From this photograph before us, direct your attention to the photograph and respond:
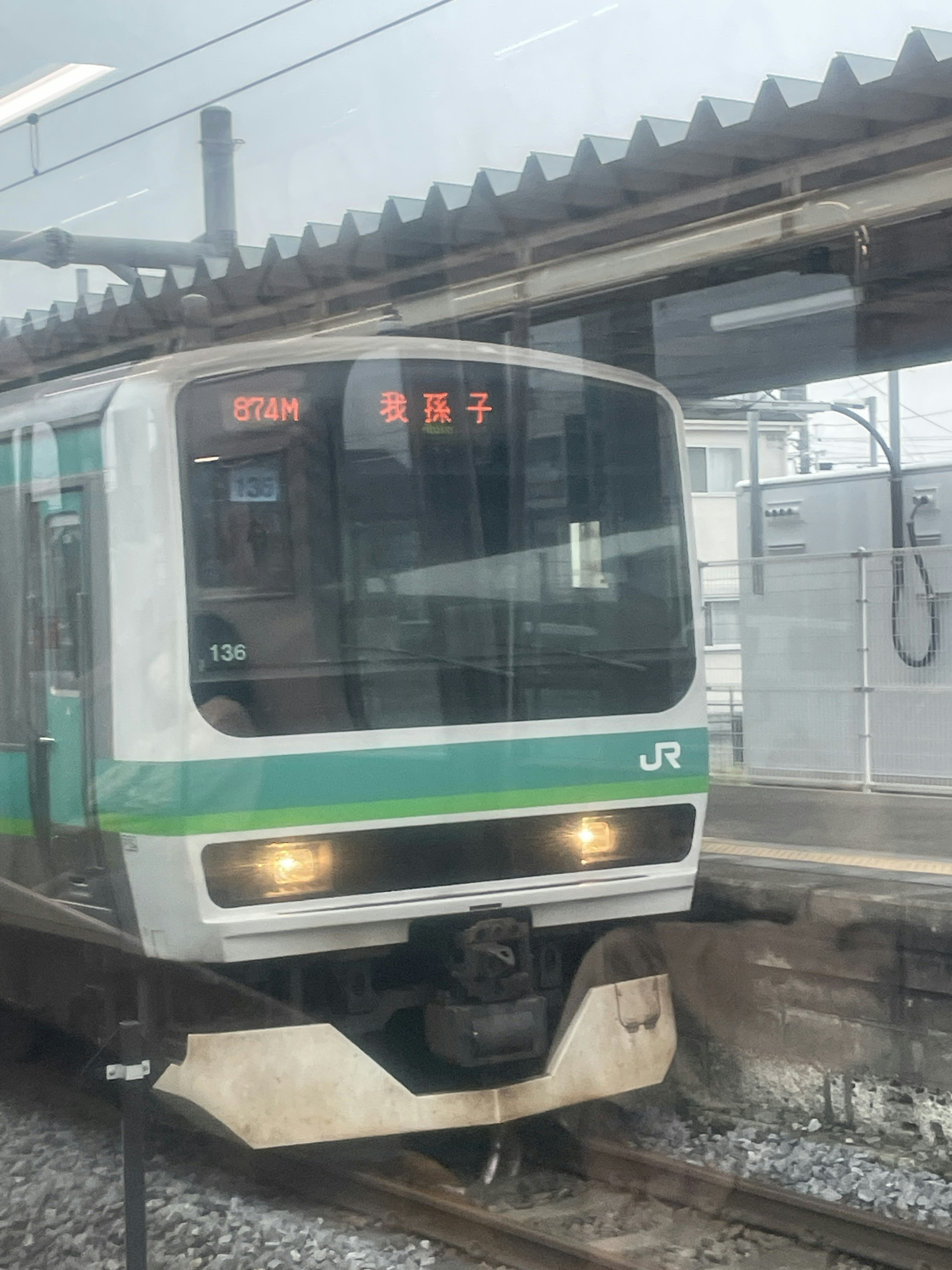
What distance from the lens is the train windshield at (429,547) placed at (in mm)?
3805

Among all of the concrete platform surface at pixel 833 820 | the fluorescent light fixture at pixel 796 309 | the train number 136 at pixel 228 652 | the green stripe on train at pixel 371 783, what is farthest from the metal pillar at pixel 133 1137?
the fluorescent light fixture at pixel 796 309

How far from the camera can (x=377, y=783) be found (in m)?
3.88

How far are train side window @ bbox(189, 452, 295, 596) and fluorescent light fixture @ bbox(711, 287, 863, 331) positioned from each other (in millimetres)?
2262

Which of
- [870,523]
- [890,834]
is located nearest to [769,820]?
[890,834]

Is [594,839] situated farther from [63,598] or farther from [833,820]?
[833,820]

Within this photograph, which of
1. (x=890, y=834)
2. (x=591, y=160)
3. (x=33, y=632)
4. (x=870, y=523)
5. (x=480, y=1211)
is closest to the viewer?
(x=480, y=1211)

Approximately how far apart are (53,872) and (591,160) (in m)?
2.89

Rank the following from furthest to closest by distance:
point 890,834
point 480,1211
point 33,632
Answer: point 890,834 < point 33,632 < point 480,1211

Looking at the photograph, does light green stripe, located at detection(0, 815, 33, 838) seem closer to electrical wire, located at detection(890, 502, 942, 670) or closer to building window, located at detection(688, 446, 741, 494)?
building window, located at detection(688, 446, 741, 494)

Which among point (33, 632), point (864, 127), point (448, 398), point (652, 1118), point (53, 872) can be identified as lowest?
point (652, 1118)

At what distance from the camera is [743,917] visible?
4988 millimetres

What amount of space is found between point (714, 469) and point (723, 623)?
111 cm

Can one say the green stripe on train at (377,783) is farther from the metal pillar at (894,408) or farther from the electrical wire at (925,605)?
the electrical wire at (925,605)

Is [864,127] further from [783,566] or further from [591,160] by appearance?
[783,566]
